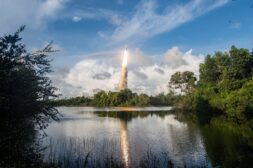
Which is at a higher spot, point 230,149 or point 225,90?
point 225,90

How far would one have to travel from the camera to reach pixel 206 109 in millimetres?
111688

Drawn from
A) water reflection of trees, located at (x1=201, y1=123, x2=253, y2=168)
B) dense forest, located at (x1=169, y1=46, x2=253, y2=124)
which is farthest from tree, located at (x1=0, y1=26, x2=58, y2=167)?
dense forest, located at (x1=169, y1=46, x2=253, y2=124)

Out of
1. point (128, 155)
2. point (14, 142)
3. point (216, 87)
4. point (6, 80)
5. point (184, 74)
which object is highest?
point (184, 74)

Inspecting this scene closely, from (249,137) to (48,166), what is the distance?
3499 cm

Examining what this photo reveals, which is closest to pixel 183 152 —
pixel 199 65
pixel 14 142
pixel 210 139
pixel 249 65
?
pixel 210 139

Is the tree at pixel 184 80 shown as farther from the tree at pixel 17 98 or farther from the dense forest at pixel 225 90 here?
the tree at pixel 17 98

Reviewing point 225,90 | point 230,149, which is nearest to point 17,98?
point 230,149

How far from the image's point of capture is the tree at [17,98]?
18688 mm

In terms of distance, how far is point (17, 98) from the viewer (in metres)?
19.2

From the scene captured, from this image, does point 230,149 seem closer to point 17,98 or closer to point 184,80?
point 17,98

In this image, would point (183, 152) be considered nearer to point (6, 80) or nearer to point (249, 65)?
point (6, 80)

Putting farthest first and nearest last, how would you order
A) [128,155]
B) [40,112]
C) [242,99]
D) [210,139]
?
[242,99] → [210,139] → [128,155] → [40,112]

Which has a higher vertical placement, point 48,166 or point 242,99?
point 242,99

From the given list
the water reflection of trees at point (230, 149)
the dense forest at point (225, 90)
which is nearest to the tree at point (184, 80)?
the dense forest at point (225, 90)
